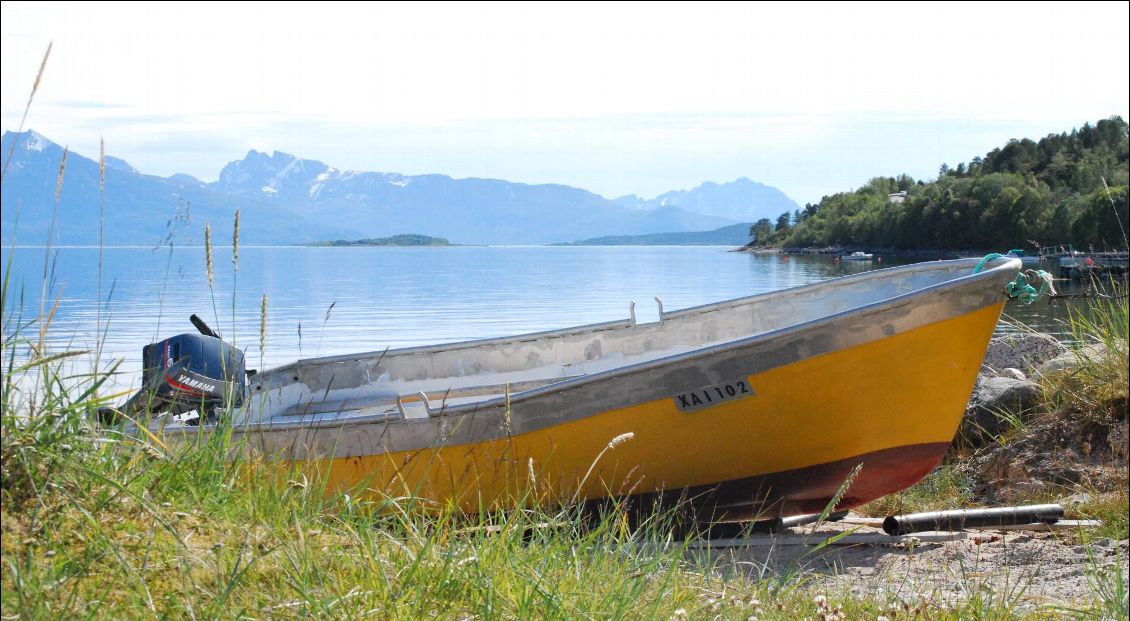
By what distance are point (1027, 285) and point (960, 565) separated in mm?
2208

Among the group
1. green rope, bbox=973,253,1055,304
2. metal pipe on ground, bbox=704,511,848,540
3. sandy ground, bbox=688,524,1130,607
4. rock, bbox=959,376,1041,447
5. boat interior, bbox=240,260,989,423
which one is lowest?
metal pipe on ground, bbox=704,511,848,540

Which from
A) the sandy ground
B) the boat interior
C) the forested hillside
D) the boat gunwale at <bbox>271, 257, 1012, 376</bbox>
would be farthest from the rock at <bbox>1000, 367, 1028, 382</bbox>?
the forested hillside

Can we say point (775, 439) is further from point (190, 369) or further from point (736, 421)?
point (190, 369)

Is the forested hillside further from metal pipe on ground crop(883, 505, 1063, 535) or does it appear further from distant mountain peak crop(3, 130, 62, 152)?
distant mountain peak crop(3, 130, 62, 152)

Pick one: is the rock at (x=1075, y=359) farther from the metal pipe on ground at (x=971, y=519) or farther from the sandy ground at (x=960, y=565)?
the sandy ground at (x=960, y=565)

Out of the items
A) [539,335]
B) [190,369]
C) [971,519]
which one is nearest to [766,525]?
[971,519]

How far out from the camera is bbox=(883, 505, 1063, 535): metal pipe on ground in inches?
229

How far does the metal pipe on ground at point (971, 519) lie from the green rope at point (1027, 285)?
4.03 ft

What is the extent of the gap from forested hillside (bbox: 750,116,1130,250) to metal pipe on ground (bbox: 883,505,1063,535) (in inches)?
2752

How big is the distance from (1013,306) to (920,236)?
7279 centimetres

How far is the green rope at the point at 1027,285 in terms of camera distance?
19.2 ft

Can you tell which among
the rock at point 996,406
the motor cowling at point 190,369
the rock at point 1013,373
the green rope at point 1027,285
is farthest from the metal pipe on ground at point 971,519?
the motor cowling at point 190,369

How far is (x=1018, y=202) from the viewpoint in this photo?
298 feet

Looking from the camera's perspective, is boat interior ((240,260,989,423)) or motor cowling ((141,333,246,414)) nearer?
motor cowling ((141,333,246,414))
